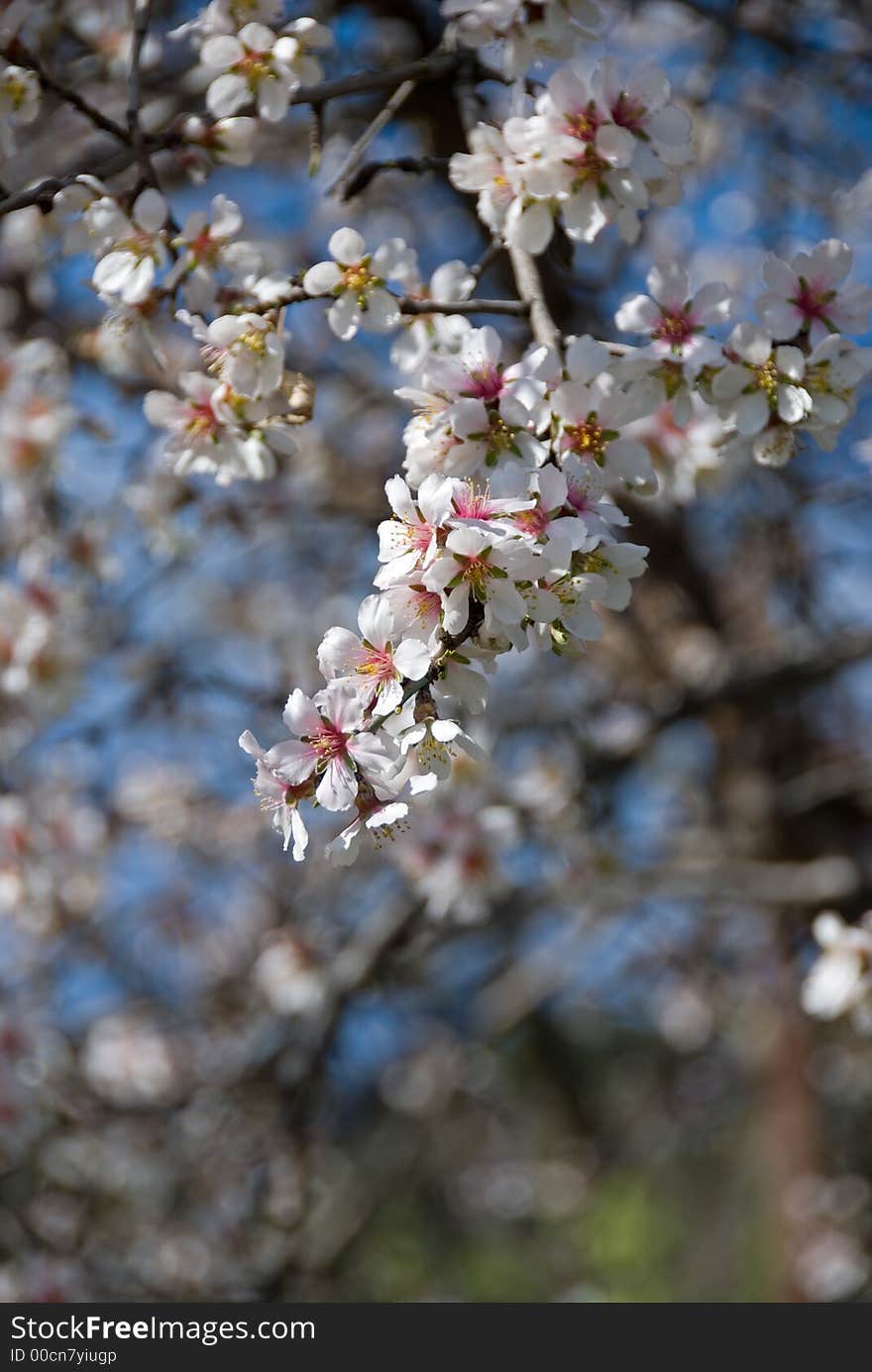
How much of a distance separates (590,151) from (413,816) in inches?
66.5

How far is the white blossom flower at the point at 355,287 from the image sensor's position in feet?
4.27

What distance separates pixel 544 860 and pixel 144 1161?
1728 mm

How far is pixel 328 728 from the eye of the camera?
3.39ft

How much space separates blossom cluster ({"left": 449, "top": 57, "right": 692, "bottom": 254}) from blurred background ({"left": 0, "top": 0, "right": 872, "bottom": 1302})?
91 mm

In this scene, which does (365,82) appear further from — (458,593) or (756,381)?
(458,593)

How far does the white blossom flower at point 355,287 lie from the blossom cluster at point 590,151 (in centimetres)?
15

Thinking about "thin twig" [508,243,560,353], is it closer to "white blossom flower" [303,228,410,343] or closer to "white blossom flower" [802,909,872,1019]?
"white blossom flower" [303,228,410,343]

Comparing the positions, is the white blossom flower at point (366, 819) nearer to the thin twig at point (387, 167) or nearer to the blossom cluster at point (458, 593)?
the blossom cluster at point (458, 593)

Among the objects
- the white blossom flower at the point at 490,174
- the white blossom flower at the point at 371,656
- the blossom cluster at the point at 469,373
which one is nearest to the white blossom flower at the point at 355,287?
the blossom cluster at the point at 469,373

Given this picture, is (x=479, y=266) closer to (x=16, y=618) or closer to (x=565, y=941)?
(x=16, y=618)

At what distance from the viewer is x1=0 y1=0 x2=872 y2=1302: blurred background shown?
2.52m

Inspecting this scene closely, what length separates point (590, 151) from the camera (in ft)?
4.04

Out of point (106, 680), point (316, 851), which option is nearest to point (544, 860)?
point (316, 851)

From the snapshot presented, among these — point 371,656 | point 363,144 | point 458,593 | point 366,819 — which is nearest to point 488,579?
point 458,593
